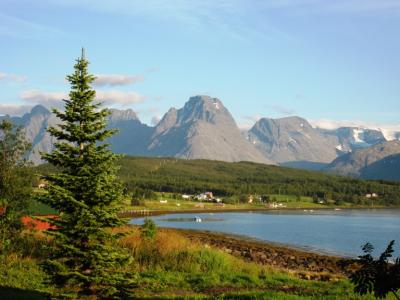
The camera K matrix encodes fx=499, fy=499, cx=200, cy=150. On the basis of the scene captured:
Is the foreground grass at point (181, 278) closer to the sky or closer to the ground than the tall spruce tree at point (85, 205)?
closer to the ground

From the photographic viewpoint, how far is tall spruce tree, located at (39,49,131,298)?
50.8ft

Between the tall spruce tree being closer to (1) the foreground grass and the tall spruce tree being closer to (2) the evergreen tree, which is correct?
(1) the foreground grass

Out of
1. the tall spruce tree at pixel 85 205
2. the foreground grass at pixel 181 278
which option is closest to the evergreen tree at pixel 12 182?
the foreground grass at pixel 181 278

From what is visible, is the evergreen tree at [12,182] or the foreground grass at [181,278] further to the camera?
the evergreen tree at [12,182]

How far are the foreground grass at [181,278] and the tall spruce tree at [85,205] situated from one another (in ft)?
7.75

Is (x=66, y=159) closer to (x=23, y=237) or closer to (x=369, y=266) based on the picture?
(x=369, y=266)

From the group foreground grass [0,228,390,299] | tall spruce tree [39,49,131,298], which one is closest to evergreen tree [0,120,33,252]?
foreground grass [0,228,390,299]

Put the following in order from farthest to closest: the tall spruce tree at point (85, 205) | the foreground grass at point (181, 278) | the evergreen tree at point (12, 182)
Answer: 1. the evergreen tree at point (12, 182)
2. the foreground grass at point (181, 278)
3. the tall spruce tree at point (85, 205)

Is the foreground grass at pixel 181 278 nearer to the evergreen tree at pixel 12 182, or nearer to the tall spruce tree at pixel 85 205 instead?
the evergreen tree at pixel 12 182

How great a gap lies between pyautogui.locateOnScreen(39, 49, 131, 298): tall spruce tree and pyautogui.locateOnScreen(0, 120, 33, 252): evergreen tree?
7.85 meters

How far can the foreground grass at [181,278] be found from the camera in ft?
65.1

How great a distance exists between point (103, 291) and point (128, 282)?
32.1 inches

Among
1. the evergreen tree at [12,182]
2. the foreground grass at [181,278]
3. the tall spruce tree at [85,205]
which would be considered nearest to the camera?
the tall spruce tree at [85,205]

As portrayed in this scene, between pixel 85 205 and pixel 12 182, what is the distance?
10050 millimetres
